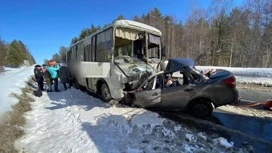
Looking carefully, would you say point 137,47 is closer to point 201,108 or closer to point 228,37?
point 201,108

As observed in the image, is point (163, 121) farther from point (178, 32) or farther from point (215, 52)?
point (178, 32)

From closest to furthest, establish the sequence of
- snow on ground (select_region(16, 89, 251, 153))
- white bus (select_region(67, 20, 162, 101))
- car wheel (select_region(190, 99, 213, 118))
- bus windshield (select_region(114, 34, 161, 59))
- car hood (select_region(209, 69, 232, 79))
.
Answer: snow on ground (select_region(16, 89, 251, 153)) < car hood (select_region(209, 69, 232, 79)) < car wheel (select_region(190, 99, 213, 118)) < white bus (select_region(67, 20, 162, 101)) < bus windshield (select_region(114, 34, 161, 59))

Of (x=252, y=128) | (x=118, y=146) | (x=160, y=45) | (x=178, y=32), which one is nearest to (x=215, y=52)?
(x=178, y=32)

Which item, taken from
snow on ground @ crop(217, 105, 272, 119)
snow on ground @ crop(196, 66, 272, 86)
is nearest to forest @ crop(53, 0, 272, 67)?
snow on ground @ crop(196, 66, 272, 86)

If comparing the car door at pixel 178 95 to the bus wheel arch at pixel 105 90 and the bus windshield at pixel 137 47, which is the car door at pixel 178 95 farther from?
the bus windshield at pixel 137 47

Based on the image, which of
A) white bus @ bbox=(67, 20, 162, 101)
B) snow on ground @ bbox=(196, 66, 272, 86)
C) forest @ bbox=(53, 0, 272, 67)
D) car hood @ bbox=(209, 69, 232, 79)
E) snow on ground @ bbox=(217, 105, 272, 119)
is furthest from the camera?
forest @ bbox=(53, 0, 272, 67)

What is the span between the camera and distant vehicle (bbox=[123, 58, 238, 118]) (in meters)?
6.91

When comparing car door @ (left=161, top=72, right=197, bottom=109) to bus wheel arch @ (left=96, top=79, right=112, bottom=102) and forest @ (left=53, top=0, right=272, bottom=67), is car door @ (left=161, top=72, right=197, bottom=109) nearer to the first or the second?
bus wheel arch @ (left=96, top=79, right=112, bottom=102)

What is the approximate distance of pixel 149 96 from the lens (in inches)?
290

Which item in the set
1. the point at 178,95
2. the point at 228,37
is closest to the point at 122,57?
the point at 178,95

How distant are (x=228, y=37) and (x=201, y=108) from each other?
103 feet

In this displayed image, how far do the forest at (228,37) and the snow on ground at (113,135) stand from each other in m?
27.9

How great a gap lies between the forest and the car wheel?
26.0 metres

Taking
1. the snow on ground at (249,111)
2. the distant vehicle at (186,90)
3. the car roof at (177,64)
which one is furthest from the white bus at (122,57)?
the snow on ground at (249,111)
